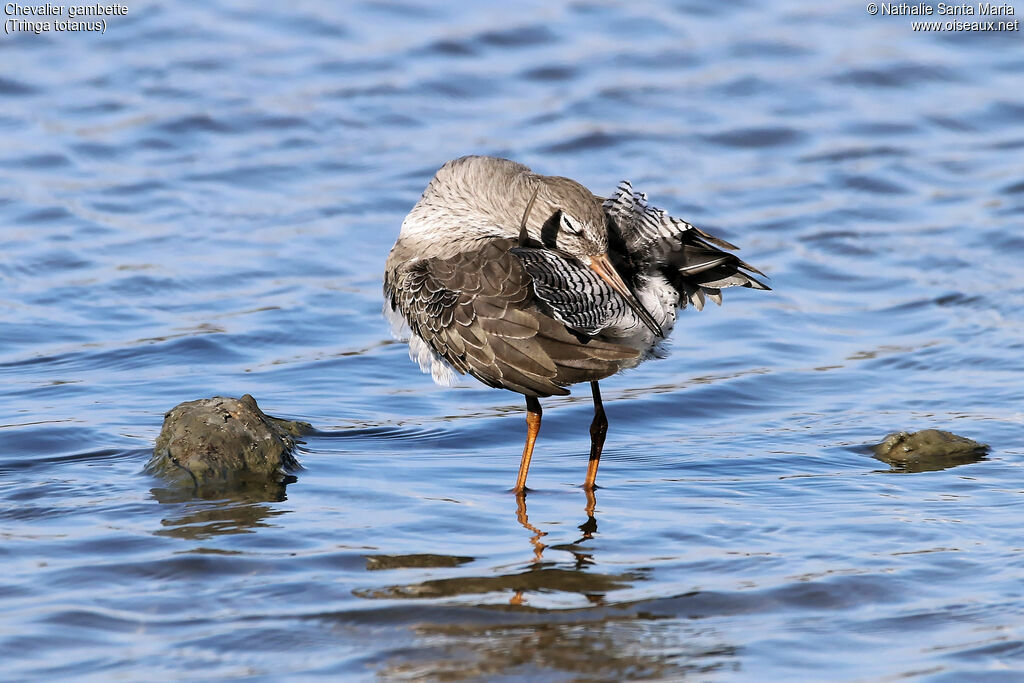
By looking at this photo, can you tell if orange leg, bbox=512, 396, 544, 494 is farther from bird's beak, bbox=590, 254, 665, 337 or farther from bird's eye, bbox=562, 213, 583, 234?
bird's eye, bbox=562, 213, 583, 234

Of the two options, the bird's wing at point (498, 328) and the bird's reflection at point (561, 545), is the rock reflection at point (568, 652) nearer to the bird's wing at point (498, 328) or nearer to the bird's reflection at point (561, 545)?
the bird's reflection at point (561, 545)

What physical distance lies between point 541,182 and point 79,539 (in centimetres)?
282

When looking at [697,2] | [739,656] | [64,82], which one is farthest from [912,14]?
[739,656]

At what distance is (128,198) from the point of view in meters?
12.9

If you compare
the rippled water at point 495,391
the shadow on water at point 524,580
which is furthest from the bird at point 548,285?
the shadow on water at point 524,580

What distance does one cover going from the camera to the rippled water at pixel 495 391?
5434 millimetres

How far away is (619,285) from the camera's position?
21.2 feet

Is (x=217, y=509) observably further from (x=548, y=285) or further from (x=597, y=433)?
(x=597, y=433)

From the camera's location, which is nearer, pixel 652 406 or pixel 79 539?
pixel 79 539

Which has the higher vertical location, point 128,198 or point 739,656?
point 128,198

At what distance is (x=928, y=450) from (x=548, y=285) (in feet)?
8.01

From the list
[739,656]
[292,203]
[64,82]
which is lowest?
[739,656]

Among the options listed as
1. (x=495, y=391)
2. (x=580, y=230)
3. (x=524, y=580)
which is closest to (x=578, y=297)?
(x=580, y=230)

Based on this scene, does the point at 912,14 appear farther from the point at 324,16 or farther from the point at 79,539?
the point at 79,539
